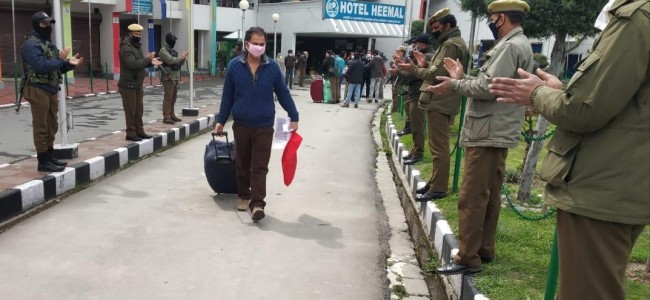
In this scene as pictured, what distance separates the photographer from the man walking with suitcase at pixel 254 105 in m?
4.80

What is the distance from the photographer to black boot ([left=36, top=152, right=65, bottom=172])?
5.57m

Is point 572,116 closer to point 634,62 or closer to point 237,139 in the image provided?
point 634,62

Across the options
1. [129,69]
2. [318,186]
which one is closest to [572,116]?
[318,186]

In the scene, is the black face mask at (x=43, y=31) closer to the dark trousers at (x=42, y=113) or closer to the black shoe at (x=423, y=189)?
the dark trousers at (x=42, y=113)

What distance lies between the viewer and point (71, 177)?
18.4ft

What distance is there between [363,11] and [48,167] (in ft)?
77.4

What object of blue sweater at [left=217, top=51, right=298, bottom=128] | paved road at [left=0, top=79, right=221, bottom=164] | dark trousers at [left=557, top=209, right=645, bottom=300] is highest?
blue sweater at [left=217, top=51, right=298, bottom=128]

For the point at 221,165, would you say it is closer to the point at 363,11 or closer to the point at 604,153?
the point at 604,153

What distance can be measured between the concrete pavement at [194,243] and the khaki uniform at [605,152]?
1.82m

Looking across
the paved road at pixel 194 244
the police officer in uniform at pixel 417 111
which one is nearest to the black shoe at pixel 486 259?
the paved road at pixel 194 244

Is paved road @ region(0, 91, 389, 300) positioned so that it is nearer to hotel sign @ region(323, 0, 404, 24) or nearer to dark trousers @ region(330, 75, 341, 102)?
dark trousers @ region(330, 75, 341, 102)

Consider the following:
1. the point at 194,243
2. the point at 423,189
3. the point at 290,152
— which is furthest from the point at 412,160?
the point at 194,243

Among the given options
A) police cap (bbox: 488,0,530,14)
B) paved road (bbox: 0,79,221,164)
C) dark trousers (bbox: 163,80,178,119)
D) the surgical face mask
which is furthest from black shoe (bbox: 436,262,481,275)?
dark trousers (bbox: 163,80,178,119)

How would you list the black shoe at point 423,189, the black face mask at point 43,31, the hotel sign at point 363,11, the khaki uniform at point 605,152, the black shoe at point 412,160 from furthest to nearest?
the hotel sign at point 363,11, the black shoe at point 412,160, the black face mask at point 43,31, the black shoe at point 423,189, the khaki uniform at point 605,152
